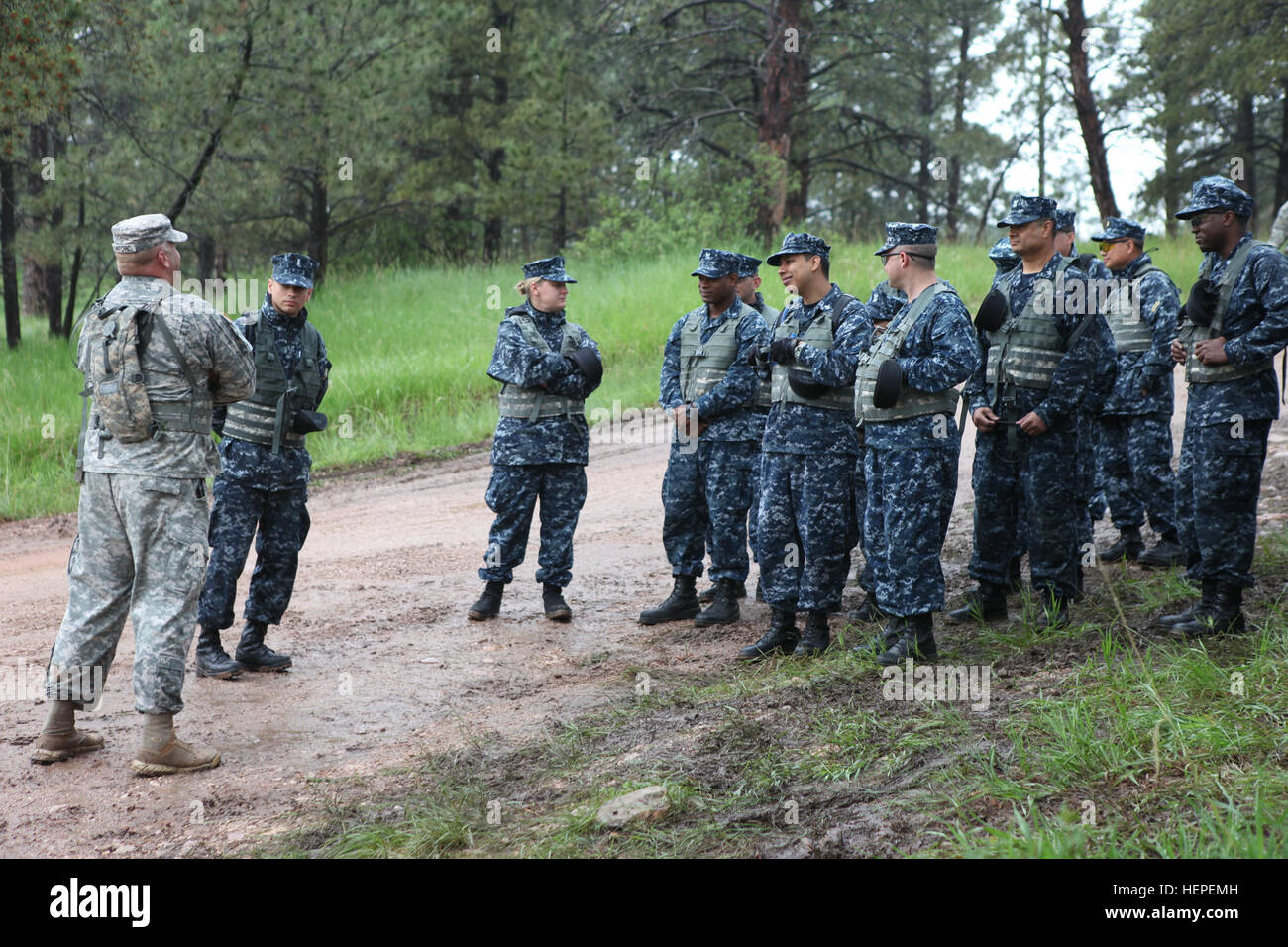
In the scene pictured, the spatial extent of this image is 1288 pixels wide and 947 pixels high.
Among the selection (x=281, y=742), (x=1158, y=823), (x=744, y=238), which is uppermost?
(x=744, y=238)

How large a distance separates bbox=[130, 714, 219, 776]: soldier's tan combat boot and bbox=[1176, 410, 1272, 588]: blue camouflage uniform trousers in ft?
16.3

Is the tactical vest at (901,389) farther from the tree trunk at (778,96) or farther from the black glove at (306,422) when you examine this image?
the tree trunk at (778,96)

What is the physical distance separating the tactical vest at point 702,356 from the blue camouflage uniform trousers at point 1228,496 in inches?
109

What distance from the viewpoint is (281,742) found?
533 centimetres

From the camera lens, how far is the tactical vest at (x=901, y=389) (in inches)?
222

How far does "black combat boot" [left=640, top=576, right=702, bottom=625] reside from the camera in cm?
732

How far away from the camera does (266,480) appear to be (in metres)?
6.20

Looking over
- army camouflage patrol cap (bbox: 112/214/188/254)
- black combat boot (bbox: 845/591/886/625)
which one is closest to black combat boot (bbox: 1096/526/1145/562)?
black combat boot (bbox: 845/591/886/625)

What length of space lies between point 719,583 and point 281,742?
9.76 ft

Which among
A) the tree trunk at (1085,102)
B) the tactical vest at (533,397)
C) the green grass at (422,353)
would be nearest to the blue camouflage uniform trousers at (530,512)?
the tactical vest at (533,397)

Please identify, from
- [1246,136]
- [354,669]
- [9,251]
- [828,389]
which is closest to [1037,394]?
[828,389]

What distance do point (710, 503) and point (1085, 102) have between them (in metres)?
17.2
